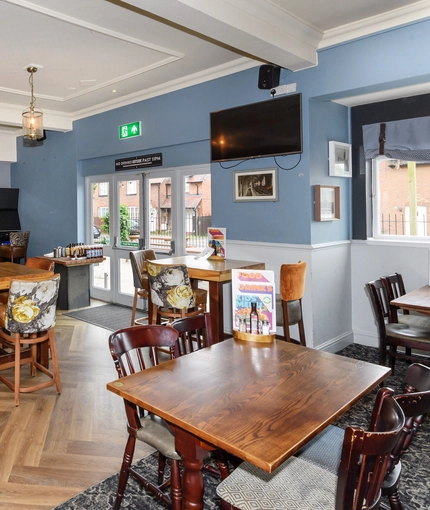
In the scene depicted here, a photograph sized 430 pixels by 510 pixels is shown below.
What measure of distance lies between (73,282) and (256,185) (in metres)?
3.39

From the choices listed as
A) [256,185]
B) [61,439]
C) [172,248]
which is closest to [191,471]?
[61,439]

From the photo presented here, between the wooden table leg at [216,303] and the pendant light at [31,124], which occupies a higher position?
the pendant light at [31,124]

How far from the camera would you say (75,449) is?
2.71m

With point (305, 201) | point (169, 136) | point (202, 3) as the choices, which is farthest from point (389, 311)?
point (169, 136)

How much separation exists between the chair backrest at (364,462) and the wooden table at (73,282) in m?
5.58

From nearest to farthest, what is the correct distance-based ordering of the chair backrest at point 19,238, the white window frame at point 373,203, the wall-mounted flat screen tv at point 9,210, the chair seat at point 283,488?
the chair seat at point 283,488
the white window frame at point 373,203
the chair backrest at point 19,238
the wall-mounted flat screen tv at point 9,210

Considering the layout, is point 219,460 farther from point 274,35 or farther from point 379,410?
point 274,35

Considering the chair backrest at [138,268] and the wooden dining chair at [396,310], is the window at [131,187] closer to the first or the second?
the chair backrest at [138,268]

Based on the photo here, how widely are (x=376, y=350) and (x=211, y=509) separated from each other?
3.07 m

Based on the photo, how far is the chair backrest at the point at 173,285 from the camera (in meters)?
3.79

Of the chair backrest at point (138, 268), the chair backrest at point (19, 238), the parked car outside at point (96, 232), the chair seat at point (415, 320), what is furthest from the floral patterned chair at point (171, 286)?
the chair backrest at point (19, 238)

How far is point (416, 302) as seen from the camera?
319 cm

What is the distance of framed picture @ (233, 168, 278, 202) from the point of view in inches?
177

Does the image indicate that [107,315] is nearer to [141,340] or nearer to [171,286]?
[171,286]
